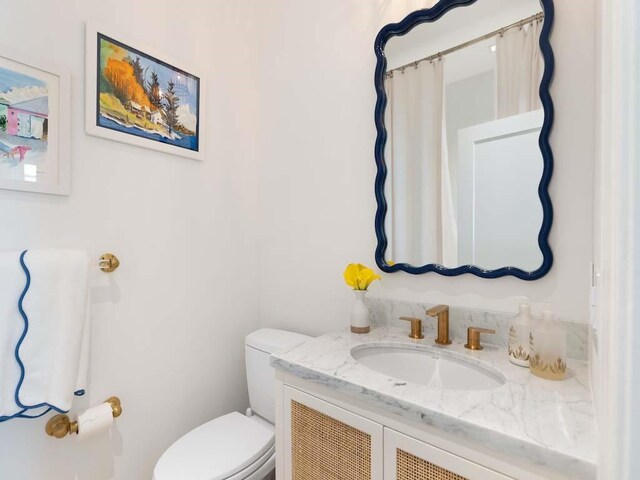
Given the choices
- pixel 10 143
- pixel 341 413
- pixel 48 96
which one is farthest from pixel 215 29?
pixel 341 413

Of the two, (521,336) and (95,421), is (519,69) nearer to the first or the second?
(521,336)

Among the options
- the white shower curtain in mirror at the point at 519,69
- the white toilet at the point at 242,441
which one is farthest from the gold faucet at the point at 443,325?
the white shower curtain in mirror at the point at 519,69

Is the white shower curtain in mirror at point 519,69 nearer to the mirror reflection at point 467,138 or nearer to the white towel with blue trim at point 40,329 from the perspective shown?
the mirror reflection at point 467,138

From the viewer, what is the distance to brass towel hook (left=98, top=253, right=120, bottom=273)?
1.16m

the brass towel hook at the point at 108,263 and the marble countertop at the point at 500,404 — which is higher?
the brass towel hook at the point at 108,263

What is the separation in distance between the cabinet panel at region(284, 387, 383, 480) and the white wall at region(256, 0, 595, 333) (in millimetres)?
532

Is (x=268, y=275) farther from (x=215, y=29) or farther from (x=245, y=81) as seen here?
(x=215, y=29)

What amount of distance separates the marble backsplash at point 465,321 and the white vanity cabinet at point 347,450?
0.50 m

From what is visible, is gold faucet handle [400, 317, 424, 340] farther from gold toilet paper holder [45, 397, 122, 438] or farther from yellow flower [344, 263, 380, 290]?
gold toilet paper holder [45, 397, 122, 438]

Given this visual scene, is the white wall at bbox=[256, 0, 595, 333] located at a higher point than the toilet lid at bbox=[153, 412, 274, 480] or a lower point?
higher

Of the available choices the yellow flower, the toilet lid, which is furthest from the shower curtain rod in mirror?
the toilet lid

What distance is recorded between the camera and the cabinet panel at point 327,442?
0.78 metres

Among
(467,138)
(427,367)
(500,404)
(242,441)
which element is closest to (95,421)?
(242,441)

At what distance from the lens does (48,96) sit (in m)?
1.05
